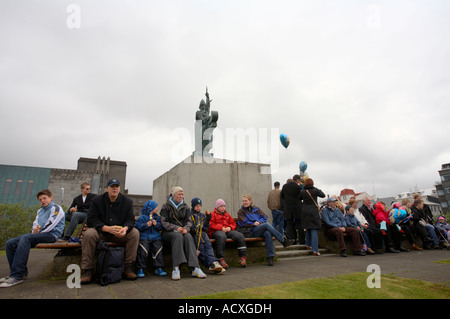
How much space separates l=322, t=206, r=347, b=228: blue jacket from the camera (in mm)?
7441

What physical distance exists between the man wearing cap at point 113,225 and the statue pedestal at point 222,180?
3521 millimetres

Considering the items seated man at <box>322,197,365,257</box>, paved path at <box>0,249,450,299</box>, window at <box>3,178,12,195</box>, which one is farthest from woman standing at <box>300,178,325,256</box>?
window at <box>3,178,12,195</box>

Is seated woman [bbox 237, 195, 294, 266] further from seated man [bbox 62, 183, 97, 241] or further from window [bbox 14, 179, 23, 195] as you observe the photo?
window [bbox 14, 179, 23, 195]

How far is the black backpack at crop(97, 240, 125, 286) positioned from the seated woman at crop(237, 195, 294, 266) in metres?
2.93

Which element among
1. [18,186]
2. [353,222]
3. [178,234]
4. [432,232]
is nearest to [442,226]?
[432,232]

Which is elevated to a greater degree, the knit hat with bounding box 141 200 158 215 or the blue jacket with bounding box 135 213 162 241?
the knit hat with bounding box 141 200 158 215

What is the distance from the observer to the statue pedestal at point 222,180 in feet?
26.6

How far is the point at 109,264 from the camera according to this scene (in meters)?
3.85

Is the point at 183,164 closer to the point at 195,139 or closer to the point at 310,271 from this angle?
the point at 195,139

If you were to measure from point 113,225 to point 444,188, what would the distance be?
3251 inches

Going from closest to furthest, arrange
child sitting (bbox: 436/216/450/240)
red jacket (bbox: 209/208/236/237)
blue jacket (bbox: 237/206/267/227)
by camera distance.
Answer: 1. red jacket (bbox: 209/208/236/237)
2. blue jacket (bbox: 237/206/267/227)
3. child sitting (bbox: 436/216/450/240)

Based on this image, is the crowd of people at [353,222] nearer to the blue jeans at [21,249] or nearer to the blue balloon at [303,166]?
the blue balloon at [303,166]

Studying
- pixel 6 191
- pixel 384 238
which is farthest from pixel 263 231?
pixel 6 191
